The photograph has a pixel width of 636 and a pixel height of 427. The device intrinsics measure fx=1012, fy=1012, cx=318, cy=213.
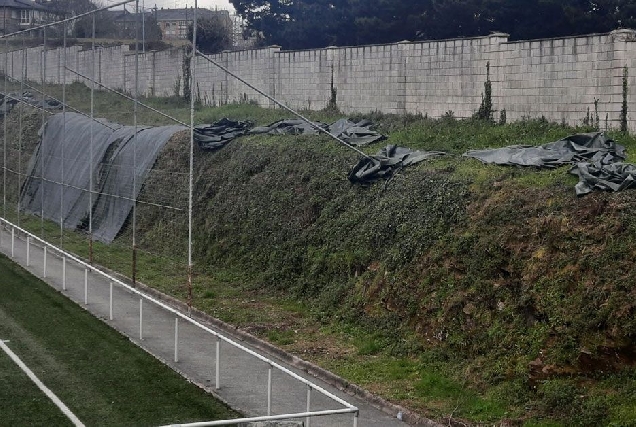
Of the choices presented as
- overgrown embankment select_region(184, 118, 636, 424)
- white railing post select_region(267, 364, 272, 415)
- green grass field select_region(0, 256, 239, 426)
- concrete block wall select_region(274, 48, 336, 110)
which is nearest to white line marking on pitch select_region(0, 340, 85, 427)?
green grass field select_region(0, 256, 239, 426)

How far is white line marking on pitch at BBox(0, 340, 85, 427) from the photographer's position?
11.1m

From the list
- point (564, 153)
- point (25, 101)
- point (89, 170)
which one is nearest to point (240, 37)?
point (25, 101)

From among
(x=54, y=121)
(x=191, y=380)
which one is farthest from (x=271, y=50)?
(x=191, y=380)

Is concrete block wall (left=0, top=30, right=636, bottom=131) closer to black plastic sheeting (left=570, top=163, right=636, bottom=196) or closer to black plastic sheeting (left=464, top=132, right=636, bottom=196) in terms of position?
black plastic sheeting (left=464, top=132, right=636, bottom=196)

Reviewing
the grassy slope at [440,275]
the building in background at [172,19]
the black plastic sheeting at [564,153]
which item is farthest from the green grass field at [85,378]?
the building in background at [172,19]

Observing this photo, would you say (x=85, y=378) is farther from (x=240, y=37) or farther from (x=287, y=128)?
(x=240, y=37)

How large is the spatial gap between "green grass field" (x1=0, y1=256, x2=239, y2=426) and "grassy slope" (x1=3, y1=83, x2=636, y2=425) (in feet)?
6.90

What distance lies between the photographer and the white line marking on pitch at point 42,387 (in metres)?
11.1

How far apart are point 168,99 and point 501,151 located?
29.1 feet

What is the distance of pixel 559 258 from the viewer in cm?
1202

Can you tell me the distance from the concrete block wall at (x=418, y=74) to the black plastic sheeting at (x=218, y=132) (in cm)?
126

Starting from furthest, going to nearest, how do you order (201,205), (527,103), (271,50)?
(271,50) < (201,205) < (527,103)

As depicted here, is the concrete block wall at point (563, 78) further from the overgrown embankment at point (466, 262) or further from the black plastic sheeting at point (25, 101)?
the black plastic sheeting at point (25, 101)

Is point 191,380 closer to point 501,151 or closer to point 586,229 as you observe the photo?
point 586,229
